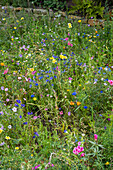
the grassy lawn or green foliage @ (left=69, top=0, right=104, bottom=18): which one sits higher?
green foliage @ (left=69, top=0, right=104, bottom=18)

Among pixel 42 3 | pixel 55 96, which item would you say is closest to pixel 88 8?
pixel 42 3

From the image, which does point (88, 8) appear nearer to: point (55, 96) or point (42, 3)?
point (42, 3)

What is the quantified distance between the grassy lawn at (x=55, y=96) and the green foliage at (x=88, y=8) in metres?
0.30

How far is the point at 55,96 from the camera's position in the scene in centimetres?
228

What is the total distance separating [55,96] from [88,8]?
296 cm

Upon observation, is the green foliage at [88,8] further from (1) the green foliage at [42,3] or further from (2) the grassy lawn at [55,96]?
(1) the green foliage at [42,3]

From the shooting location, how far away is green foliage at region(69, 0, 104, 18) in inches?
172

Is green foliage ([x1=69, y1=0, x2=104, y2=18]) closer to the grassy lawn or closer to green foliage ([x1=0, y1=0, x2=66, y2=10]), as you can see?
the grassy lawn

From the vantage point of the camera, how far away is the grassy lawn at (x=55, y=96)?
1.88m

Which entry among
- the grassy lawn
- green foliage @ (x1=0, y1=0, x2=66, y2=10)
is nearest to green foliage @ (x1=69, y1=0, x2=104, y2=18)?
the grassy lawn

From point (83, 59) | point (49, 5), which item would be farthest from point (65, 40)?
point (49, 5)

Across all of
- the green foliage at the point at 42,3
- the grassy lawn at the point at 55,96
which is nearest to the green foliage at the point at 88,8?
the grassy lawn at the point at 55,96

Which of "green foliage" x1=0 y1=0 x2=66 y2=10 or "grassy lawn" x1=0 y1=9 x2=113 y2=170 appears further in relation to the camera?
"green foliage" x1=0 y1=0 x2=66 y2=10

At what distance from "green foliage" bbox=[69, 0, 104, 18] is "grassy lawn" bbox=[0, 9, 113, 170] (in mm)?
296
